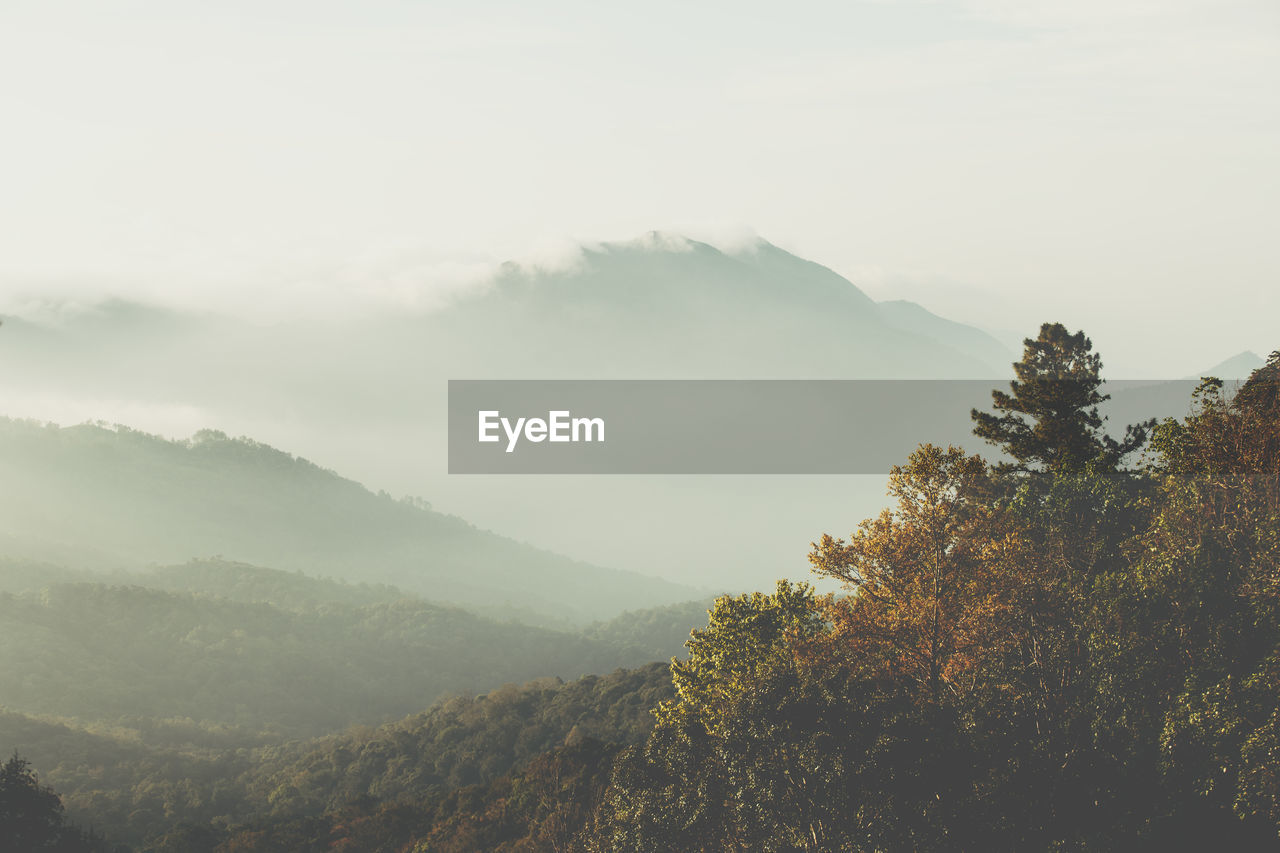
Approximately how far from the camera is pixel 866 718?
105 feet

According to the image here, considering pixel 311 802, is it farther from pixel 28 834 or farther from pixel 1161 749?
pixel 1161 749

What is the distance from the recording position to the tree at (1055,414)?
5609 centimetres

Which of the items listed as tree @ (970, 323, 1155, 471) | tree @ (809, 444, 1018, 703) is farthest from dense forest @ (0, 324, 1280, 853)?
tree @ (970, 323, 1155, 471)

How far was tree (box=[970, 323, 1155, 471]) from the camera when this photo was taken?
5609 cm

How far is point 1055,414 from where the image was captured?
57.2 m

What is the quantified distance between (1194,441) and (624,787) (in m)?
29.4

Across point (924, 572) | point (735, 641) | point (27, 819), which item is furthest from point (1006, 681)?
point (27, 819)

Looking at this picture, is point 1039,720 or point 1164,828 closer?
point 1164,828

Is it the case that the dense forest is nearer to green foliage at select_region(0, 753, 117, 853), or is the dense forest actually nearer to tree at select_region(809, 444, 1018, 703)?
tree at select_region(809, 444, 1018, 703)

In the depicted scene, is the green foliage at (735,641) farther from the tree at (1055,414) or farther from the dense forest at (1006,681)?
the tree at (1055,414)

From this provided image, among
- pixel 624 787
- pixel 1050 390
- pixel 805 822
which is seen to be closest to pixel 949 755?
pixel 805 822

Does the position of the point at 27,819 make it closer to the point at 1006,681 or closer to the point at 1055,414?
the point at 1006,681

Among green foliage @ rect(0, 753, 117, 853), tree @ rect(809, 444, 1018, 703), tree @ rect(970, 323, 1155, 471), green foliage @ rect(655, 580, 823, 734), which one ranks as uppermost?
tree @ rect(970, 323, 1155, 471)

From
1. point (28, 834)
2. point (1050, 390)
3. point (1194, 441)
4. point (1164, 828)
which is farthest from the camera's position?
point (1050, 390)
